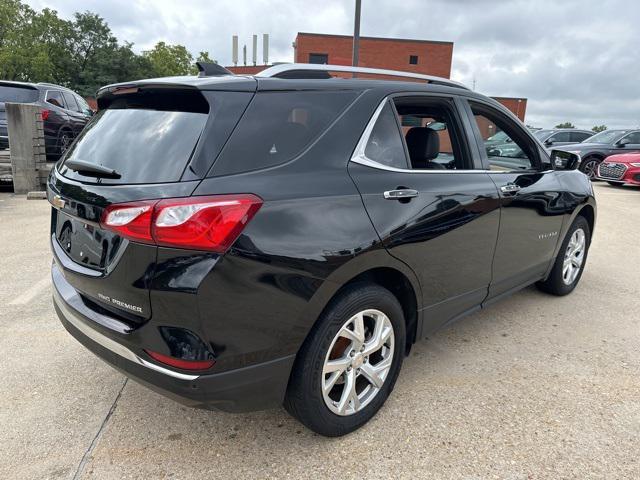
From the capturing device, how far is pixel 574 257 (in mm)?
4445

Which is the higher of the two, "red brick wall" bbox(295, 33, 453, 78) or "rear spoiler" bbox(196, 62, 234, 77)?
"red brick wall" bbox(295, 33, 453, 78)

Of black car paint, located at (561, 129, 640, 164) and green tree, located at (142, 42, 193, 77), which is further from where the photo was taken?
green tree, located at (142, 42, 193, 77)

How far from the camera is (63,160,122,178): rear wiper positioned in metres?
1.99

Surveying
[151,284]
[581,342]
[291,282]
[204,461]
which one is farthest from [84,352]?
[581,342]

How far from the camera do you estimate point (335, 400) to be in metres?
2.36

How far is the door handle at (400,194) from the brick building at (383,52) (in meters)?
34.0

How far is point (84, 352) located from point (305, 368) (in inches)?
73.3

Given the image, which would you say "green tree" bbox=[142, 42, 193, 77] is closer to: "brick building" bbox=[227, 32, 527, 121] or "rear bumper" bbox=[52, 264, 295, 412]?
"brick building" bbox=[227, 32, 527, 121]

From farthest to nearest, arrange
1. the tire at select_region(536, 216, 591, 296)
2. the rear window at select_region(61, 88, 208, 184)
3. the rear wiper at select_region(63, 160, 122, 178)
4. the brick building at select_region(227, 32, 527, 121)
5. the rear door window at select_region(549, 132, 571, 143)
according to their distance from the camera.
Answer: the brick building at select_region(227, 32, 527, 121), the rear door window at select_region(549, 132, 571, 143), the tire at select_region(536, 216, 591, 296), the rear wiper at select_region(63, 160, 122, 178), the rear window at select_region(61, 88, 208, 184)

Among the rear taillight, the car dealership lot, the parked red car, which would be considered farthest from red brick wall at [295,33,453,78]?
the rear taillight

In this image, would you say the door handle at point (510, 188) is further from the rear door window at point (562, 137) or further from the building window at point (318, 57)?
the building window at point (318, 57)

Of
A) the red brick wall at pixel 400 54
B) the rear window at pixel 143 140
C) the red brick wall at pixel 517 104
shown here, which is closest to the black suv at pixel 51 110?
the rear window at pixel 143 140

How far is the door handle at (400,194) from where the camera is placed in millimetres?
2318

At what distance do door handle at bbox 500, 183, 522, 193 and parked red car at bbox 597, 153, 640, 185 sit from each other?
11.9 meters
